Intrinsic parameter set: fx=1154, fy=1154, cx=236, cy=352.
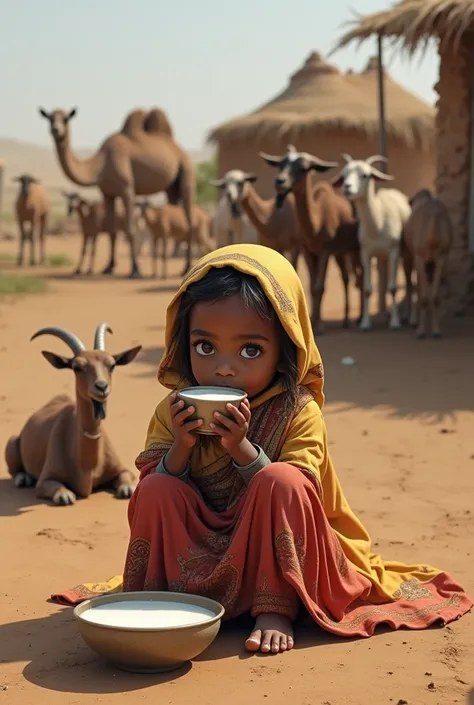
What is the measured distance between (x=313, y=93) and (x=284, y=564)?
22119 millimetres

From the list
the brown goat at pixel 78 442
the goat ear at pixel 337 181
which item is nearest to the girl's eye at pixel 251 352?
the brown goat at pixel 78 442

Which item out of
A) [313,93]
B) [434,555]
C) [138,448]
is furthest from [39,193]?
[434,555]

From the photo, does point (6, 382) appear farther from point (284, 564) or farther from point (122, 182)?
point (122, 182)

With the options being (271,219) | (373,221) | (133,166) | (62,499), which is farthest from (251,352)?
(133,166)

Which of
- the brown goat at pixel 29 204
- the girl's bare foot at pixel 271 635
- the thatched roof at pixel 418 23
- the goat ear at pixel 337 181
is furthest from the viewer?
the brown goat at pixel 29 204

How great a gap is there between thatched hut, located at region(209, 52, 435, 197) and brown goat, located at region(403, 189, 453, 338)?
1082cm

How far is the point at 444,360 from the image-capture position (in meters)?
10.7

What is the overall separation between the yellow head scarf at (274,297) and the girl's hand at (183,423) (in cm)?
38

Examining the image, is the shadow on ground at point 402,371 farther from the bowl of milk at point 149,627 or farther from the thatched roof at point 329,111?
the thatched roof at point 329,111

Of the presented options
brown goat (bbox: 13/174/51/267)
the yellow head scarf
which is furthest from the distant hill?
the yellow head scarf

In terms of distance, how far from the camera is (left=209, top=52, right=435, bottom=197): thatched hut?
22.7 meters

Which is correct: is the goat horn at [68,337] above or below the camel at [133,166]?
below

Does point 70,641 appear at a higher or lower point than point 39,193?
lower

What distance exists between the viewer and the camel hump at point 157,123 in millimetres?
20656
